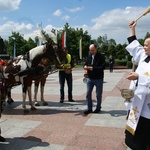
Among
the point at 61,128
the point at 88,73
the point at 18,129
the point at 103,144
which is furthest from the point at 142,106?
the point at 88,73

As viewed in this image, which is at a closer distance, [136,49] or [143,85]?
[143,85]

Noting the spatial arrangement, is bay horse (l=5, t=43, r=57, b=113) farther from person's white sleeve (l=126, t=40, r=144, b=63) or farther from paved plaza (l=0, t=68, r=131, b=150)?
person's white sleeve (l=126, t=40, r=144, b=63)

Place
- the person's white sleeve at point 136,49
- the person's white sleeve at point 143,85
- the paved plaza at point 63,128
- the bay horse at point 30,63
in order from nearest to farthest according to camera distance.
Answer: the person's white sleeve at point 143,85 < the person's white sleeve at point 136,49 < the paved plaza at point 63,128 < the bay horse at point 30,63

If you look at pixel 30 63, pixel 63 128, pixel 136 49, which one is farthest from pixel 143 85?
pixel 30 63

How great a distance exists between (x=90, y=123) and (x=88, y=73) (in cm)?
151

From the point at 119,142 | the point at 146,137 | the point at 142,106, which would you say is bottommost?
the point at 119,142

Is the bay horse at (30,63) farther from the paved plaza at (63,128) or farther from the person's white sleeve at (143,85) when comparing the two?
the person's white sleeve at (143,85)

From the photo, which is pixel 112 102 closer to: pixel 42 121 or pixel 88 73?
pixel 88 73

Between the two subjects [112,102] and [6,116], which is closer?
[6,116]

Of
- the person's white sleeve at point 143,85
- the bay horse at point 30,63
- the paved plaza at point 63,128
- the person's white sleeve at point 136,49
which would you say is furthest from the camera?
the bay horse at point 30,63

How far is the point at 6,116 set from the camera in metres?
6.59

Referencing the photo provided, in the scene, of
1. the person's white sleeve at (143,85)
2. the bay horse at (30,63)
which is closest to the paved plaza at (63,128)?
the bay horse at (30,63)

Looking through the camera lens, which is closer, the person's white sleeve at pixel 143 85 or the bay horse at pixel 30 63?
the person's white sleeve at pixel 143 85

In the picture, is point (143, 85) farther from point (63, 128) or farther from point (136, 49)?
point (63, 128)
